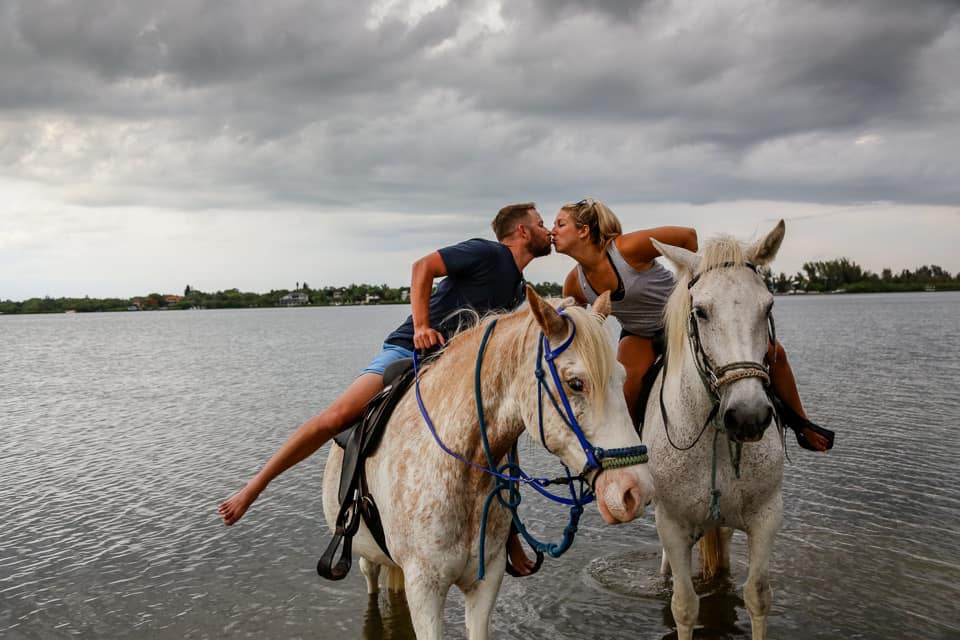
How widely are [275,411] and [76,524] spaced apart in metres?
10.2

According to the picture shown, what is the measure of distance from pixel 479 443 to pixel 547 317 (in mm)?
857

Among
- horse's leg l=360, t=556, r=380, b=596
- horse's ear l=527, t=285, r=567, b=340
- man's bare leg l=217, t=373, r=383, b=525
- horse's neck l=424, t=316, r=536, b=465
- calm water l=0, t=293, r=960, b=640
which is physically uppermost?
horse's ear l=527, t=285, r=567, b=340

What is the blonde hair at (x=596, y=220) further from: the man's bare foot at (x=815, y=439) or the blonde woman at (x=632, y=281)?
the man's bare foot at (x=815, y=439)

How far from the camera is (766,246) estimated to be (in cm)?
401

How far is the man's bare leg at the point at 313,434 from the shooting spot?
13.7ft

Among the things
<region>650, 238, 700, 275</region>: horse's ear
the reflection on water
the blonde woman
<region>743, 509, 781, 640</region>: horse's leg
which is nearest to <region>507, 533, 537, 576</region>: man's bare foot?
<region>743, 509, 781, 640</region>: horse's leg

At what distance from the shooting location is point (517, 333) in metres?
3.07

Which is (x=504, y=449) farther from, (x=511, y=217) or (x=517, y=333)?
(x=511, y=217)

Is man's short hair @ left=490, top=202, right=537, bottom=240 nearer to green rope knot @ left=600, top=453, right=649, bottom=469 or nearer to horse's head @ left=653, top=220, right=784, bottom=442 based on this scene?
horse's head @ left=653, top=220, right=784, bottom=442

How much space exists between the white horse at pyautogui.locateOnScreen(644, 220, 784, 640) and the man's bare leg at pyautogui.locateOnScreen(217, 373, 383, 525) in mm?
2077

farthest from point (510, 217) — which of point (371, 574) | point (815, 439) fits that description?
point (371, 574)

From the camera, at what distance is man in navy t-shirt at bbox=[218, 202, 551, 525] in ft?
13.3

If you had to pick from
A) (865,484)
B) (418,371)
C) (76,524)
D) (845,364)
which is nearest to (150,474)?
(76,524)

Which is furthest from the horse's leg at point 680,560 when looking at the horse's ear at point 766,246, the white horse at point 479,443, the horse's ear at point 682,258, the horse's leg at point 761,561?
the horse's ear at point 766,246
